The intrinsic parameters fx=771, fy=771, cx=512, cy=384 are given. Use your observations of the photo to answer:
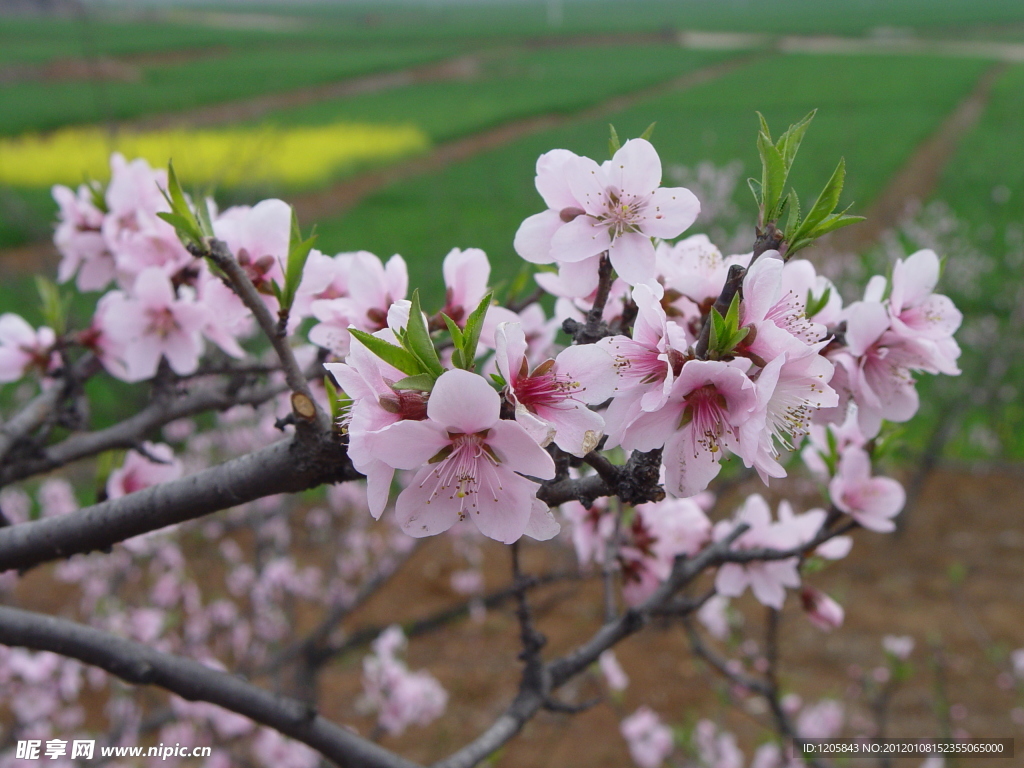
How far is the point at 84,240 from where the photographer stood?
134 cm

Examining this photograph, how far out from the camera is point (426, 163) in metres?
14.8

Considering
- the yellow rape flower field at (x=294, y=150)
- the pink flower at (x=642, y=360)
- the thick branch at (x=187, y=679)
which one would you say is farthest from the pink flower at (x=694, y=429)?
the yellow rape flower field at (x=294, y=150)

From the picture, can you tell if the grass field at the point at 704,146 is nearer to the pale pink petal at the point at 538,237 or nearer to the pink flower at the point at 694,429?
the pale pink petal at the point at 538,237

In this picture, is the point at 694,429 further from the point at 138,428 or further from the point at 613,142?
the point at 138,428

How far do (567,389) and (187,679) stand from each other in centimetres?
73

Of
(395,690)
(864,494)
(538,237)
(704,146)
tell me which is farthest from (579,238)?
(704,146)

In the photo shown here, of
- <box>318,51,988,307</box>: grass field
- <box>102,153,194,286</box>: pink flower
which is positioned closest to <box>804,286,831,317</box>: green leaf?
<box>102,153,194,286</box>: pink flower

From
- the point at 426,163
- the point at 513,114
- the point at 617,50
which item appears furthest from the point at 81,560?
the point at 617,50

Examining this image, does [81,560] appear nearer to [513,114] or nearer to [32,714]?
[32,714]

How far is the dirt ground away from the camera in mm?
3314

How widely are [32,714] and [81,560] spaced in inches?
50.5

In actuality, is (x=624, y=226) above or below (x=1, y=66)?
above

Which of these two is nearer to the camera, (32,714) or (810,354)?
(810,354)

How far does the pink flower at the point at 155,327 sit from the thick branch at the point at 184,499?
0.38 meters
